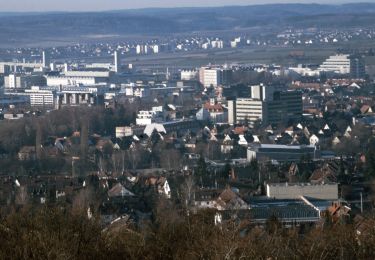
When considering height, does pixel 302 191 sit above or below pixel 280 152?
above

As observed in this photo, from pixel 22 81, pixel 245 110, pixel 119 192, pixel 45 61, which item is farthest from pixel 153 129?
pixel 45 61

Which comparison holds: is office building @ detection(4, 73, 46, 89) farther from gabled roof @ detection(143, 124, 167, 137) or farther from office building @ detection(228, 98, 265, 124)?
gabled roof @ detection(143, 124, 167, 137)

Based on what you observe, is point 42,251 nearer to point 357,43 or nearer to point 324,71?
point 324,71

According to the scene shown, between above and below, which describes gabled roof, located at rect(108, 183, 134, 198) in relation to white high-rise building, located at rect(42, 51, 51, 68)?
above

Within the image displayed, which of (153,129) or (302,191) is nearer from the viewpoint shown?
(302,191)

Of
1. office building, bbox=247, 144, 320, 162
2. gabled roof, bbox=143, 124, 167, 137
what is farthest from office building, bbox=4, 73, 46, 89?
office building, bbox=247, 144, 320, 162

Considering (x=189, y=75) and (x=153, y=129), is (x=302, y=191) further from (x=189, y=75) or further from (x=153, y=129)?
(x=189, y=75)

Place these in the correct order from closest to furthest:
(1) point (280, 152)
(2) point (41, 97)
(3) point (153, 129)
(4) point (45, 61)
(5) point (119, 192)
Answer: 1. (5) point (119, 192)
2. (1) point (280, 152)
3. (3) point (153, 129)
4. (2) point (41, 97)
5. (4) point (45, 61)

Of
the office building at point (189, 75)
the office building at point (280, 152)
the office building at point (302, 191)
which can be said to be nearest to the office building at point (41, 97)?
the office building at point (189, 75)

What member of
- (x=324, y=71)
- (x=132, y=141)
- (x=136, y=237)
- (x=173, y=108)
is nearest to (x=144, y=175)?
(x=132, y=141)

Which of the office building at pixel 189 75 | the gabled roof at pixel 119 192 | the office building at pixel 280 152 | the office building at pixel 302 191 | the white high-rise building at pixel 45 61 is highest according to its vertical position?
the office building at pixel 302 191

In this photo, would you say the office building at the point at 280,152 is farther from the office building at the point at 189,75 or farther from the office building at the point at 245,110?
the office building at the point at 189,75
